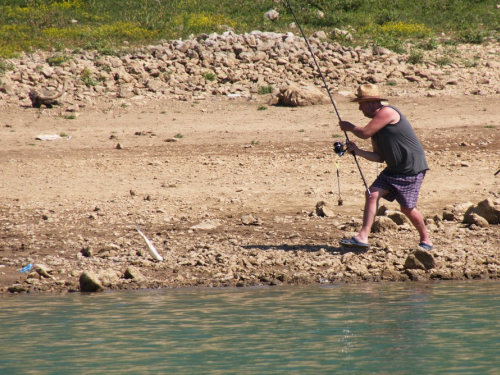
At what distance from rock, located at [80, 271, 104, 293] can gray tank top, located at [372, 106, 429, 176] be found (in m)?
2.66

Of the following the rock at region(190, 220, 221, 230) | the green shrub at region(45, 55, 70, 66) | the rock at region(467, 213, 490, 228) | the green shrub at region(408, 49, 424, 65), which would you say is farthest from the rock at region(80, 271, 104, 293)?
the green shrub at region(408, 49, 424, 65)

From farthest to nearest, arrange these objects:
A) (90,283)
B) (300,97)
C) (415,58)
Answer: (415,58) → (300,97) → (90,283)

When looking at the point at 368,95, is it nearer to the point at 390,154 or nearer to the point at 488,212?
the point at 390,154

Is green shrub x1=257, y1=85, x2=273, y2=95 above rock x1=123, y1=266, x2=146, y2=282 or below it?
above

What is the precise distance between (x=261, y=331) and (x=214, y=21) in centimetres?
1685

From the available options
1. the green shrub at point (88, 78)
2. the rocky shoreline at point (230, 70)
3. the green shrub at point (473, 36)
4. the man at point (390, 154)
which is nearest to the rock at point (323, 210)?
the man at point (390, 154)

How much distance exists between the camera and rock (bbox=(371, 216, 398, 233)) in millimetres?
8023

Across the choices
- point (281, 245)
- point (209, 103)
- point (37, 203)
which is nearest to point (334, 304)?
point (281, 245)

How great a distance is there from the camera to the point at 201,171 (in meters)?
11.2

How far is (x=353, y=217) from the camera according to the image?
8.81 metres

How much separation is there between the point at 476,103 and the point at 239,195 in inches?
280

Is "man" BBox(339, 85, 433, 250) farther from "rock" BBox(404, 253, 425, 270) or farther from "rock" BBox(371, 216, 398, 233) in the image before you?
"rock" BBox(371, 216, 398, 233)

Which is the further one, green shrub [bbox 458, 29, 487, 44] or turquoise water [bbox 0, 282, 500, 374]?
green shrub [bbox 458, 29, 487, 44]

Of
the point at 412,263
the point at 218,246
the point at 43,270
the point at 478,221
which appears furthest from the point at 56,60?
the point at 412,263
